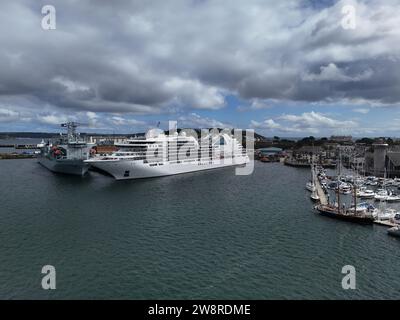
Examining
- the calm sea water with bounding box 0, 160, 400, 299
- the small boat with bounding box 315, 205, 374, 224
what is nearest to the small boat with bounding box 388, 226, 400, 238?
the calm sea water with bounding box 0, 160, 400, 299

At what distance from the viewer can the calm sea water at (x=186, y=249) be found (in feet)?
44.2

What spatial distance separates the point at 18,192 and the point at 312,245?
31483 mm

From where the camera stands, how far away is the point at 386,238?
20156mm

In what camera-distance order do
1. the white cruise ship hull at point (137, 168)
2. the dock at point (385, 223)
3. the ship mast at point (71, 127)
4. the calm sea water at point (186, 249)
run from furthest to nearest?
1. the ship mast at point (71, 127)
2. the white cruise ship hull at point (137, 168)
3. the dock at point (385, 223)
4. the calm sea water at point (186, 249)

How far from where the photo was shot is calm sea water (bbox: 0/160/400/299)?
13484 millimetres

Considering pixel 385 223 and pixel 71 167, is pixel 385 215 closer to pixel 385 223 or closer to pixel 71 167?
pixel 385 223

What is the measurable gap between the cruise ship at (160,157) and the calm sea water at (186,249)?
11183mm

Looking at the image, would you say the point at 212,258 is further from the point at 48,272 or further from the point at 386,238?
the point at 386,238

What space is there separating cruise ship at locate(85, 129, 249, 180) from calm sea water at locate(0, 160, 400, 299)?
36.7 feet
